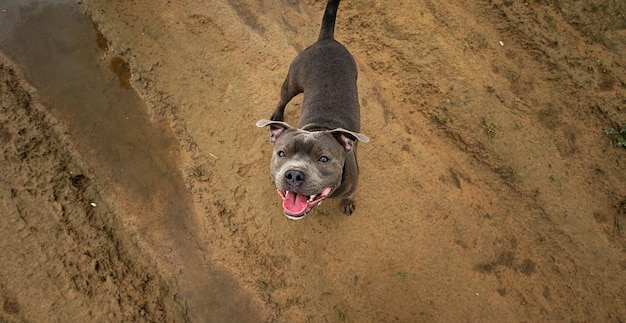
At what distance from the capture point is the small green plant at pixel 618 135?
16.6 feet

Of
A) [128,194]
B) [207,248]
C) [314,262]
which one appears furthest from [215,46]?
[314,262]

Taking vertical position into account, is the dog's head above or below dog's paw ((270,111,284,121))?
above

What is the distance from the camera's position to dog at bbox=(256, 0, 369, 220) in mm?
3504

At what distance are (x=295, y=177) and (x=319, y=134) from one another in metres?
0.61

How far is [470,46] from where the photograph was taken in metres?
5.77

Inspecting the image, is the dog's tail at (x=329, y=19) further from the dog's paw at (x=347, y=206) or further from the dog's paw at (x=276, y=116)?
the dog's paw at (x=347, y=206)

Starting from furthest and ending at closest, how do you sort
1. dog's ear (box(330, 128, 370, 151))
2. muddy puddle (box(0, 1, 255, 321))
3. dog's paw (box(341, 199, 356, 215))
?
dog's paw (box(341, 199, 356, 215)) < muddy puddle (box(0, 1, 255, 321)) < dog's ear (box(330, 128, 370, 151))

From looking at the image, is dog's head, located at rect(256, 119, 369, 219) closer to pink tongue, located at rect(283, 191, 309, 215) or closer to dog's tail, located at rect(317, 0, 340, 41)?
pink tongue, located at rect(283, 191, 309, 215)

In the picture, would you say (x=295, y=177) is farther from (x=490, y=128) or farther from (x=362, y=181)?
(x=490, y=128)

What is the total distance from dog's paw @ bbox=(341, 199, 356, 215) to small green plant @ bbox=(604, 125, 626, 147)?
3649mm

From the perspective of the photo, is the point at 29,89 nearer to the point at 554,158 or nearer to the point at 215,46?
the point at 215,46

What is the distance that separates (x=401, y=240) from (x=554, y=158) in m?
2.42

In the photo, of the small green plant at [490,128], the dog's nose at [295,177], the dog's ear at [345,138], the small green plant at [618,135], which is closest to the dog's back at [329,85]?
the dog's ear at [345,138]

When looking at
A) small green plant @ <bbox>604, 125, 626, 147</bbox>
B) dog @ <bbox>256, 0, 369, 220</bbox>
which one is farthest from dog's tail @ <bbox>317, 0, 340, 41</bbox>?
small green plant @ <bbox>604, 125, 626, 147</bbox>
